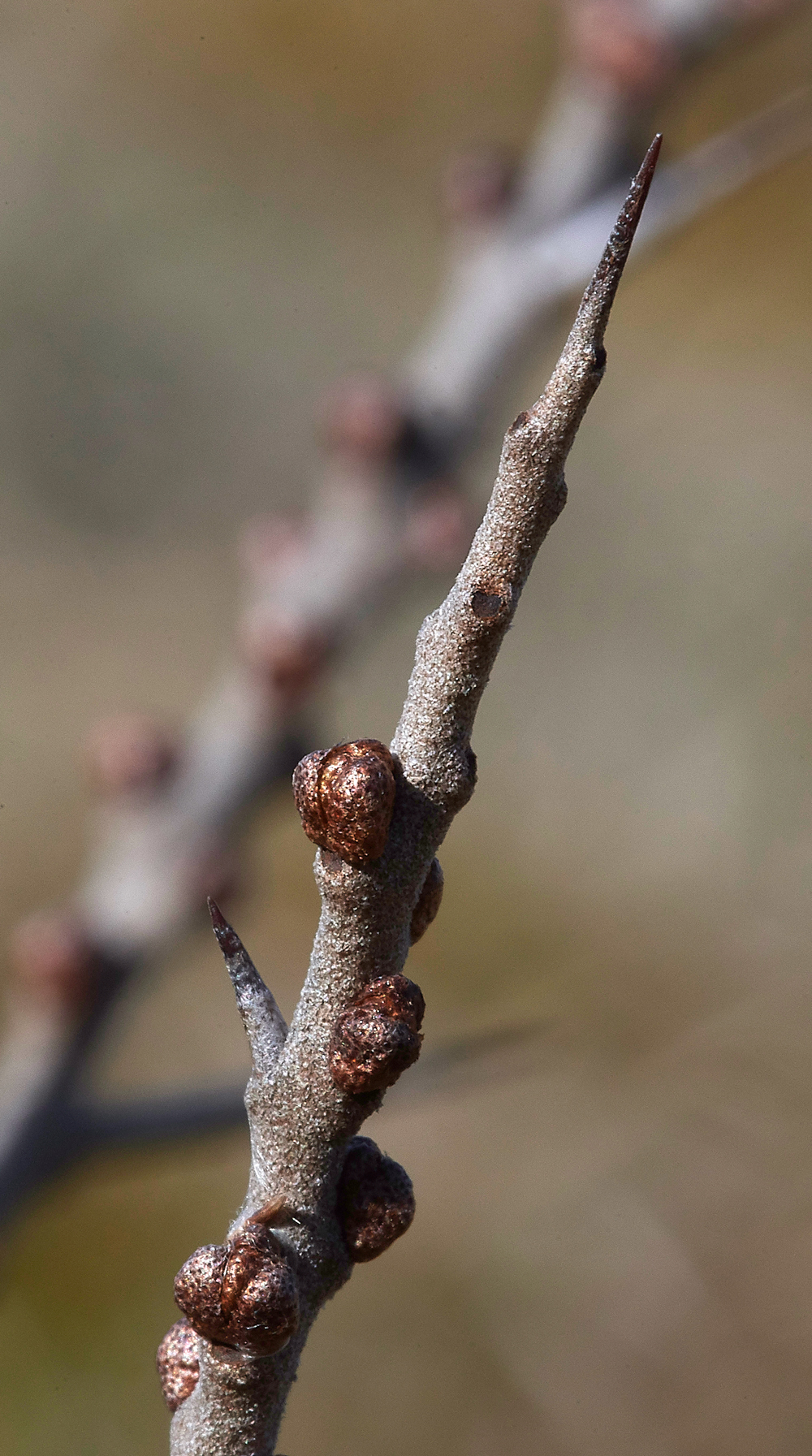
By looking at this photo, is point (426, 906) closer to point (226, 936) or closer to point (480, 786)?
point (226, 936)

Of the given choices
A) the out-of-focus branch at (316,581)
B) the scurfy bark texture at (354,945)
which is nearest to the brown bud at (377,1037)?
the scurfy bark texture at (354,945)

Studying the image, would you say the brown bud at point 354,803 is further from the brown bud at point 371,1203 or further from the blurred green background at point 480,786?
the blurred green background at point 480,786

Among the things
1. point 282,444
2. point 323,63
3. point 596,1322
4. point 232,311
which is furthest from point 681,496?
point 596,1322

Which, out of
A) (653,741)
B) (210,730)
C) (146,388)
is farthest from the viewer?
(146,388)

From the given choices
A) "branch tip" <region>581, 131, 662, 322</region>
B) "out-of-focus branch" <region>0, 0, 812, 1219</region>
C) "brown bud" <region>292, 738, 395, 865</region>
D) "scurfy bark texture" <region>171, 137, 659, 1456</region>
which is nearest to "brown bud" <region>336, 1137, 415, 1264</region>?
"scurfy bark texture" <region>171, 137, 659, 1456</region>

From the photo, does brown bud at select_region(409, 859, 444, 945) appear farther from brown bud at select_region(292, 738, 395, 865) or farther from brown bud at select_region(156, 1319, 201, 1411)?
brown bud at select_region(156, 1319, 201, 1411)

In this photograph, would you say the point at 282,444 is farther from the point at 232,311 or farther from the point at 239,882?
the point at 239,882
